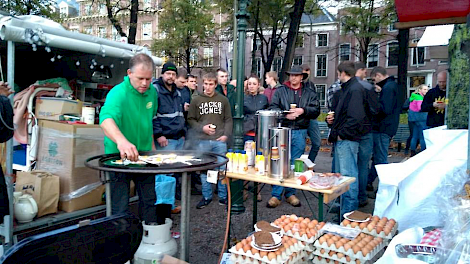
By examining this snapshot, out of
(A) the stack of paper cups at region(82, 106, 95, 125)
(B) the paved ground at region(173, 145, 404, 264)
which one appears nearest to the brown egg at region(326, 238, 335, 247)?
Result: (B) the paved ground at region(173, 145, 404, 264)

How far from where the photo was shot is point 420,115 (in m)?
9.31

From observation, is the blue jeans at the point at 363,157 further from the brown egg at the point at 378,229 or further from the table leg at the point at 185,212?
the table leg at the point at 185,212

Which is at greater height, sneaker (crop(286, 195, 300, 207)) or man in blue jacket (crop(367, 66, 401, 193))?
man in blue jacket (crop(367, 66, 401, 193))

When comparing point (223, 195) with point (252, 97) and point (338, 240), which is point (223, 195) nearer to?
point (252, 97)

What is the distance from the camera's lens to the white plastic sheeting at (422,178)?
9.85ft

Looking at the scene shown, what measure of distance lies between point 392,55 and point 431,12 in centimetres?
3412

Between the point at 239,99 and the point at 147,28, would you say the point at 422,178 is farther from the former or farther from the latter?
the point at 147,28

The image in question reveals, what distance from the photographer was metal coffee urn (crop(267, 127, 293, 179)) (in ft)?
10.6

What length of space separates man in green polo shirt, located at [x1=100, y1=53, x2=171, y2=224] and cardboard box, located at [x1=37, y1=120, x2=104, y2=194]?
1.20m

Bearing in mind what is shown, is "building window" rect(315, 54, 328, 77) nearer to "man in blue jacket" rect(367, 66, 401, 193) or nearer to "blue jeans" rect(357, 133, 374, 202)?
"man in blue jacket" rect(367, 66, 401, 193)

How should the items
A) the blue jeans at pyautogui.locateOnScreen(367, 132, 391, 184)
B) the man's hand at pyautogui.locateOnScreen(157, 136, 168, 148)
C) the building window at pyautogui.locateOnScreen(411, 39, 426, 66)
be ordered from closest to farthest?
the man's hand at pyautogui.locateOnScreen(157, 136, 168, 148)
the blue jeans at pyautogui.locateOnScreen(367, 132, 391, 184)
the building window at pyautogui.locateOnScreen(411, 39, 426, 66)

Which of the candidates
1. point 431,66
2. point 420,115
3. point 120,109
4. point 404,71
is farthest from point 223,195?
point 431,66

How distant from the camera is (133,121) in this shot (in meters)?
3.04

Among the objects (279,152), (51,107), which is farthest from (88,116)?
(279,152)
